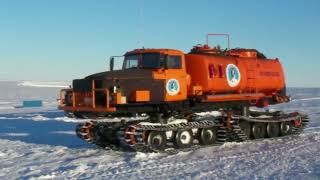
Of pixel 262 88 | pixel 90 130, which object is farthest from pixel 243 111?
pixel 90 130

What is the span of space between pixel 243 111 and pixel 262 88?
4.44ft

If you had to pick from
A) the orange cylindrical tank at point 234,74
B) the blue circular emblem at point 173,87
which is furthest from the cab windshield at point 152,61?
the orange cylindrical tank at point 234,74

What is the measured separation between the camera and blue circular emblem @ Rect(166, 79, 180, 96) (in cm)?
1483

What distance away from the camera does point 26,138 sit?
1928 centimetres

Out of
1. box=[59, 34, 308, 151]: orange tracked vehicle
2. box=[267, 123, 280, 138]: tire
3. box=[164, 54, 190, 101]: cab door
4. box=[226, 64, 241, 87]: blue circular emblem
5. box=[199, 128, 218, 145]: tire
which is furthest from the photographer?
box=[267, 123, 280, 138]: tire

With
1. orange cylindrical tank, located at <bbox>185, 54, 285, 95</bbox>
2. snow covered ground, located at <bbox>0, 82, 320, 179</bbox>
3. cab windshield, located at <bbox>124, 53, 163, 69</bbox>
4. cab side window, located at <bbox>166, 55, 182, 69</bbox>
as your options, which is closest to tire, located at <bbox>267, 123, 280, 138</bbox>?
snow covered ground, located at <bbox>0, 82, 320, 179</bbox>

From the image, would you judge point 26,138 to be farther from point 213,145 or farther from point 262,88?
point 262,88

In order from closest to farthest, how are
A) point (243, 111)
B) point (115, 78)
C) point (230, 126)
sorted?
point (115, 78), point (230, 126), point (243, 111)

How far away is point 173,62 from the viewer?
15.2m

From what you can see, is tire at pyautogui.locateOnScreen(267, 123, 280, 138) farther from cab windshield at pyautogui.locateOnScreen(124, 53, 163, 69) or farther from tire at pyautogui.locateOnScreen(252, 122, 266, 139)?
cab windshield at pyautogui.locateOnScreen(124, 53, 163, 69)

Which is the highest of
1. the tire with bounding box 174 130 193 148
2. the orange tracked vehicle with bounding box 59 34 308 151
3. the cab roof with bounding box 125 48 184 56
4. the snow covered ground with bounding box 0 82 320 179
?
the cab roof with bounding box 125 48 184 56

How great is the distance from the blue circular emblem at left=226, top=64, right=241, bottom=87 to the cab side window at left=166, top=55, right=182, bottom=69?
2.21 meters

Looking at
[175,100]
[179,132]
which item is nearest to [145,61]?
[175,100]

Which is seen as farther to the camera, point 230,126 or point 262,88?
point 262,88
